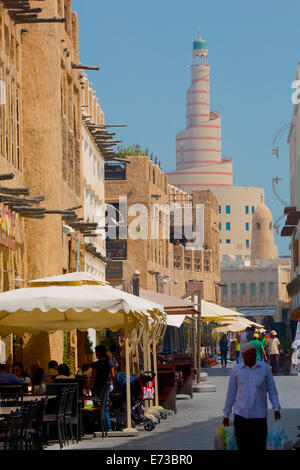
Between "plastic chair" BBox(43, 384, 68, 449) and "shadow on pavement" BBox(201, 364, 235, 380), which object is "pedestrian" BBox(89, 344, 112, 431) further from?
"shadow on pavement" BBox(201, 364, 235, 380)

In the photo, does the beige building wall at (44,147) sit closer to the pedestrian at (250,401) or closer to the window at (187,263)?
the pedestrian at (250,401)

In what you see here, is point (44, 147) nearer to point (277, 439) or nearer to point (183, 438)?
point (183, 438)

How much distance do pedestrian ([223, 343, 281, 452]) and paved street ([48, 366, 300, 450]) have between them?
3233 millimetres

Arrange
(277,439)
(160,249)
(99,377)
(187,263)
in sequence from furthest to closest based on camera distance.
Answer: (187,263) → (160,249) → (99,377) → (277,439)

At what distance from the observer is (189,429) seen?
17.5m

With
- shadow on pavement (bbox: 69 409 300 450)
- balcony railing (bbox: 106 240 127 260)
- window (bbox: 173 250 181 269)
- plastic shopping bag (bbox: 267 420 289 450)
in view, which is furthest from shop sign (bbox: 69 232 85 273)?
window (bbox: 173 250 181 269)

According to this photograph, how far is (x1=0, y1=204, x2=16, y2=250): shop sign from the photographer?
81.5ft

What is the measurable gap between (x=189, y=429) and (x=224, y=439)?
7.72 m

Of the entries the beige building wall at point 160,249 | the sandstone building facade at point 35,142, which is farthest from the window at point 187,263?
the sandstone building facade at point 35,142

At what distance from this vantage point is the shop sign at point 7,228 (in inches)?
977

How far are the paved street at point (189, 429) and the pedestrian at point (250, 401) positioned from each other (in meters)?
3.23

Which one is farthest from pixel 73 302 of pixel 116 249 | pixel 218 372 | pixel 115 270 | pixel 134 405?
pixel 116 249
